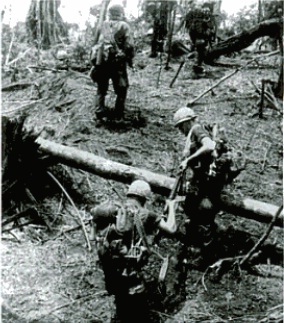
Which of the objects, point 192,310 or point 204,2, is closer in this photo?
point 192,310

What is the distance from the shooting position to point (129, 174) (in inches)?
280

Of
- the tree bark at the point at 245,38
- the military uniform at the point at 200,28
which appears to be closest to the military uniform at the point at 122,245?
the tree bark at the point at 245,38

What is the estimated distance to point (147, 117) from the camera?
978 cm

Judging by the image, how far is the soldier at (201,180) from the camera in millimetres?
5875

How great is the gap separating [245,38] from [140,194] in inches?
316

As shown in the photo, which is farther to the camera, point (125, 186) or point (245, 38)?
point (245, 38)

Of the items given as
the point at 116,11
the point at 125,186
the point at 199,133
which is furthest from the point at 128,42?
the point at 199,133

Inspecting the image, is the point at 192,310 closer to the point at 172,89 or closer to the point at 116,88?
the point at 116,88

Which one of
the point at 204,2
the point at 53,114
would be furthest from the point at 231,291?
the point at 204,2

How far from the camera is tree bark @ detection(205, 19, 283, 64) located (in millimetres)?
10625

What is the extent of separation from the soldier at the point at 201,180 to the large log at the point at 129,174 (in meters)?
0.32

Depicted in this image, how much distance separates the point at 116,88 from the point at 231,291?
457 cm

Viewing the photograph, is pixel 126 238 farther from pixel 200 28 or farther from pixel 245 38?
pixel 245 38

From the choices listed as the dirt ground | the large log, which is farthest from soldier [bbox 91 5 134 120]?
the large log
